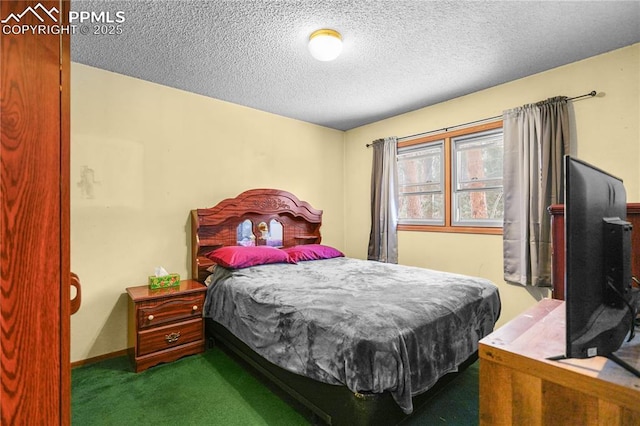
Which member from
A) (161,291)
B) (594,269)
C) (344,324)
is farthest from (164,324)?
(594,269)

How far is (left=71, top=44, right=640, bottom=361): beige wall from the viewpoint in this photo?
2543 millimetres

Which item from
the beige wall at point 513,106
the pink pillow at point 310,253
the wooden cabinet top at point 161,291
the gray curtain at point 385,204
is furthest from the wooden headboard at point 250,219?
the beige wall at point 513,106

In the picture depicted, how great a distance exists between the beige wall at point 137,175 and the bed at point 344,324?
0.34 meters

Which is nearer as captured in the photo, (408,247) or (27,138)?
(27,138)

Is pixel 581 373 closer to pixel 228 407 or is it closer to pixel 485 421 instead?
pixel 485 421

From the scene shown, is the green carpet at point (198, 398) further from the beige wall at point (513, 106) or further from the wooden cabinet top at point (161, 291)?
the beige wall at point (513, 106)

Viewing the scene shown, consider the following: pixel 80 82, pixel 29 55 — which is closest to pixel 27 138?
pixel 29 55

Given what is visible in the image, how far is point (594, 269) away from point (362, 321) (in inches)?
40.7

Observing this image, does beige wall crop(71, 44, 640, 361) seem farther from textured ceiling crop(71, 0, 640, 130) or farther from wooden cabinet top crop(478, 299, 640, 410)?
wooden cabinet top crop(478, 299, 640, 410)

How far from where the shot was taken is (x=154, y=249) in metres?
3.03

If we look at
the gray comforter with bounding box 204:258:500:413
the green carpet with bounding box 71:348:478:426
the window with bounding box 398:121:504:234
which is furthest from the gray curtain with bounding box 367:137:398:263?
the green carpet with bounding box 71:348:478:426

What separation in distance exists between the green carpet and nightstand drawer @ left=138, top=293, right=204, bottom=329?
380mm

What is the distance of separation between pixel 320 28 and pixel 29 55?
1841mm

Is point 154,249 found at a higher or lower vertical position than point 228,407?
higher
